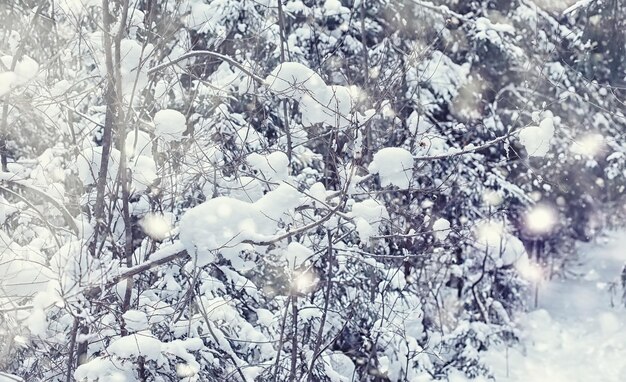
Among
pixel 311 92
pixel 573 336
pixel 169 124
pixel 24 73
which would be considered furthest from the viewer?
pixel 573 336

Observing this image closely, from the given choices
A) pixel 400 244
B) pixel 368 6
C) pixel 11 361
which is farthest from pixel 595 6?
pixel 11 361

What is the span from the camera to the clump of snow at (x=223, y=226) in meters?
3.78

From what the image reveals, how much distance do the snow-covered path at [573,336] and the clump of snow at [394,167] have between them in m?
8.88

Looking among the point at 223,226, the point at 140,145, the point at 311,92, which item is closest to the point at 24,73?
the point at 140,145

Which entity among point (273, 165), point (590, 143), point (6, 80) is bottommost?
point (6, 80)

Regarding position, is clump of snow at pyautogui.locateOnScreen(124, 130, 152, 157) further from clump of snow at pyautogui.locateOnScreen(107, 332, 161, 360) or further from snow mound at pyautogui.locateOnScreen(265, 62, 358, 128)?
clump of snow at pyautogui.locateOnScreen(107, 332, 161, 360)

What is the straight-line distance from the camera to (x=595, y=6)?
28.2 ft

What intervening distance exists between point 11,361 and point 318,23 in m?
5.98

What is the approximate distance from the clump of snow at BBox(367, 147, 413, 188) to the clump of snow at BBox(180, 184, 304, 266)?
25.6 inches

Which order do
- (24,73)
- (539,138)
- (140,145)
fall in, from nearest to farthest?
(24,73), (539,138), (140,145)

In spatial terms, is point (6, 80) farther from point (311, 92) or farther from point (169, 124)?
point (311, 92)

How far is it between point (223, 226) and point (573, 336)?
13.5m

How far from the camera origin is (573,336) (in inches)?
601

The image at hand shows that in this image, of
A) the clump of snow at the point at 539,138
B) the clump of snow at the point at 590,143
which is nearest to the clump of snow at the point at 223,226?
the clump of snow at the point at 539,138
